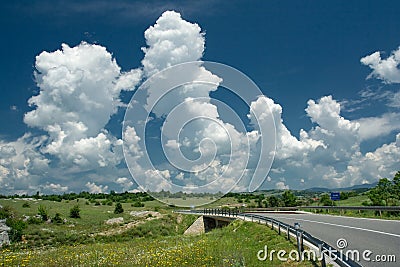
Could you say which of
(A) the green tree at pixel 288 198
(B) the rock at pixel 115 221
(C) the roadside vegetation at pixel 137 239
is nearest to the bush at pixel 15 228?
(C) the roadside vegetation at pixel 137 239

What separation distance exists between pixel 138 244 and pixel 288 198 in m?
49.3

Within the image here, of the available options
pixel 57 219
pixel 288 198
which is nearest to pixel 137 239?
pixel 57 219

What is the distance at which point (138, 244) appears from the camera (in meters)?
33.2

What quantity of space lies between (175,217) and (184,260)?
5278 cm

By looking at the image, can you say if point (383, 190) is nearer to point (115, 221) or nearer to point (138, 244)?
point (115, 221)

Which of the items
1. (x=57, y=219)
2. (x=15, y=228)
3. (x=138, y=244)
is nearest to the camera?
(x=138, y=244)

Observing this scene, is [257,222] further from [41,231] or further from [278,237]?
[41,231]

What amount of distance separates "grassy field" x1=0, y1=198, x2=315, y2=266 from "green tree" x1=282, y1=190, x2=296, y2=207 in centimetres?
2006

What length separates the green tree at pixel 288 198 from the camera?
246 feet

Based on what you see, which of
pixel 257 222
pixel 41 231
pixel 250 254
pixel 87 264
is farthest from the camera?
pixel 41 231

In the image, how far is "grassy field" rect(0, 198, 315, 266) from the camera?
19.4 m

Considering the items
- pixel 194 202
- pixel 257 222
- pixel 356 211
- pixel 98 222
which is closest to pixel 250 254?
pixel 194 202

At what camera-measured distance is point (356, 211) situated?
3581 cm

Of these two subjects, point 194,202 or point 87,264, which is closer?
point 87,264
